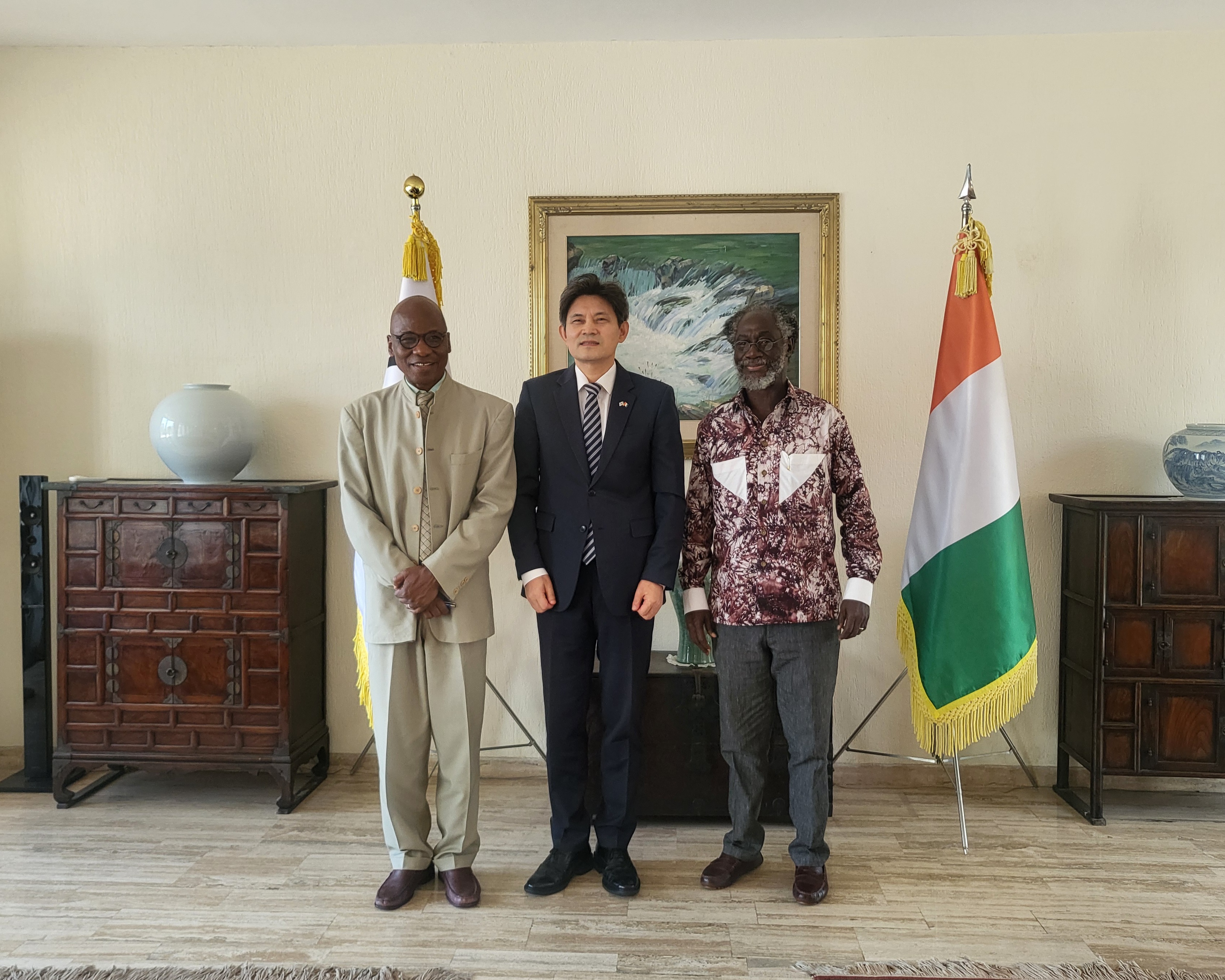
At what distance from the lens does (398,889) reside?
89.4 inches

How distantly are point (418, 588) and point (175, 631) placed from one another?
1.27 m

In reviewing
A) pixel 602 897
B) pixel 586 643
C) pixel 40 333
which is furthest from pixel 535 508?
pixel 40 333

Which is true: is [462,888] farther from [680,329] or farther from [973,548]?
[680,329]

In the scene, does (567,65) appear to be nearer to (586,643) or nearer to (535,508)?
(535,508)

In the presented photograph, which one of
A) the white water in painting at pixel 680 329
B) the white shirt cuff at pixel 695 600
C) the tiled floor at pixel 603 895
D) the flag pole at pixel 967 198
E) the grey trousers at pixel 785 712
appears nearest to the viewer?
the tiled floor at pixel 603 895

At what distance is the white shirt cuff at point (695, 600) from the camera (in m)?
2.40

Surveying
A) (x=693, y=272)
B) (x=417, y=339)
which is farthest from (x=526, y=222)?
(x=417, y=339)

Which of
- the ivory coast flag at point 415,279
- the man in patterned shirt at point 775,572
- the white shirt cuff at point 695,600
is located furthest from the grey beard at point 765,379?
the ivory coast flag at point 415,279

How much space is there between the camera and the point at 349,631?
335cm

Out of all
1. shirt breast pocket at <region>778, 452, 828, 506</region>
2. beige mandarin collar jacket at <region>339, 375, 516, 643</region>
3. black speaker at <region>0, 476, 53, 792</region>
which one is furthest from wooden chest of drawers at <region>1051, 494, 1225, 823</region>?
black speaker at <region>0, 476, 53, 792</region>

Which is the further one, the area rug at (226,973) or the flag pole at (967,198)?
the flag pole at (967,198)

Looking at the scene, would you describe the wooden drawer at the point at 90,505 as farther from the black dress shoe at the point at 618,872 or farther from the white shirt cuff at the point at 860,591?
the white shirt cuff at the point at 860,591

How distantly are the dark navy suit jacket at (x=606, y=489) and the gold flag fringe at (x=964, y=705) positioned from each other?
99 cm

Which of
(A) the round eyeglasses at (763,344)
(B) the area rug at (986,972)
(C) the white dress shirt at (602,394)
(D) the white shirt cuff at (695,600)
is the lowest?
(B) the area rug at (986,972)
